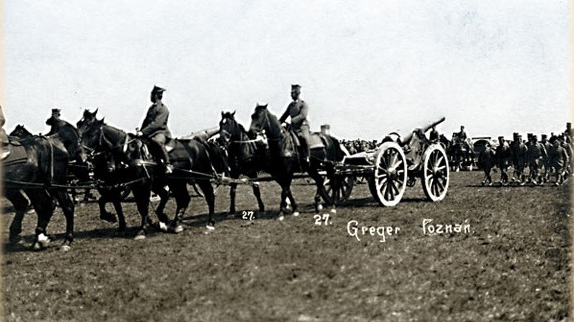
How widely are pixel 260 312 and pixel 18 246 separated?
254 inches

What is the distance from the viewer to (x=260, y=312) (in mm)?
6102

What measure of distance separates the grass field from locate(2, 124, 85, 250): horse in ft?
1.33

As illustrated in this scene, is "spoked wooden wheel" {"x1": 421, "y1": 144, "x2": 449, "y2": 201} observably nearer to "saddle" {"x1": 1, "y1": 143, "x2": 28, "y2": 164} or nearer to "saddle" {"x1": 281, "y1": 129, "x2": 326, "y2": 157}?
"saddle" {"x1": 281, "y1": 129, "x2": 326, "y2": 157}

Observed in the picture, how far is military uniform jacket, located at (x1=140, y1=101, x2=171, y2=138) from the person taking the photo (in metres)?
11.3

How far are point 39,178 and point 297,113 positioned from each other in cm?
593

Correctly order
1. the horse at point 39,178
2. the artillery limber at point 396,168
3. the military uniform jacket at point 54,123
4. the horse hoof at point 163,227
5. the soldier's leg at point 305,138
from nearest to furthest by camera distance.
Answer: the horse at point 39,178
the horse hoof at point 163,227
the military uniform jacket at point 54,123
the soldier's leg at point 305,138
the artillery limber at point 396,168

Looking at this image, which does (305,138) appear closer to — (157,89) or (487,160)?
(157,89)

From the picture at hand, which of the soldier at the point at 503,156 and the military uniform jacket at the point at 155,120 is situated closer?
the military uniform jacket at the point at 155,120

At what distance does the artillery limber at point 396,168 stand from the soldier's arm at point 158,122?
451 cm

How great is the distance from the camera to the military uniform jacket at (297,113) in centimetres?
1339

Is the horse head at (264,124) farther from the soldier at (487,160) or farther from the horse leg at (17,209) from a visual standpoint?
the soldier at (487,160)

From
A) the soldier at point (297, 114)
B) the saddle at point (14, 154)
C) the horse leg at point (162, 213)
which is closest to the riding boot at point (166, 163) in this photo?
the horse leg at point (162, 213)

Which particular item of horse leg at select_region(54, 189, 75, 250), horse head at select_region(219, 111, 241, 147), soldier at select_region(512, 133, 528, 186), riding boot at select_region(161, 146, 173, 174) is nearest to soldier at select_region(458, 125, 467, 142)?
soldier at select_region(512, 133, 528, 186)

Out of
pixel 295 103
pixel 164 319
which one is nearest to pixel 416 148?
pixel 295 103
